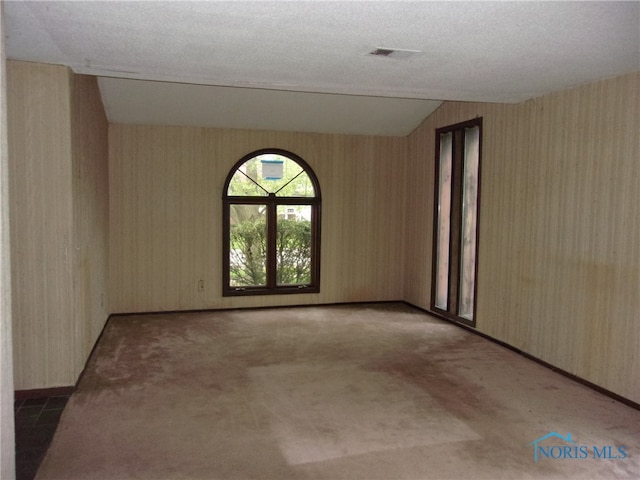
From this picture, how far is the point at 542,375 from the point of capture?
15.4ft

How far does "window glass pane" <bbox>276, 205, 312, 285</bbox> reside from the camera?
7570mm

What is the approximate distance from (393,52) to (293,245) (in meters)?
4.38

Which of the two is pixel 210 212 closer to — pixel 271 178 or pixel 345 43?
pixel 271 178

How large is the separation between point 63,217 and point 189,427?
1915mm

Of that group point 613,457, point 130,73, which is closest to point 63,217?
point 130,73

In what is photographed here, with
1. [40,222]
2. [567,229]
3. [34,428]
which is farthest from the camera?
[567,229]

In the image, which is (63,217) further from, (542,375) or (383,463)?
(542,375)

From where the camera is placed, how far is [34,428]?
11.5ft

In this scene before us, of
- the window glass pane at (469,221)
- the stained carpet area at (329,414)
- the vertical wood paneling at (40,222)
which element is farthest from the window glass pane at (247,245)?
the vertical wood paneling at (40,222)

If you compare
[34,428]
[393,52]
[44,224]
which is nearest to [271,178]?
[44,224]

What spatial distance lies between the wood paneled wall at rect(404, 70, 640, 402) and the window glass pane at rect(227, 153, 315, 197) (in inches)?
94.9

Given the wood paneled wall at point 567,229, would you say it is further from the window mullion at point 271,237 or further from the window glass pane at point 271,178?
the window mullion at point 271,237

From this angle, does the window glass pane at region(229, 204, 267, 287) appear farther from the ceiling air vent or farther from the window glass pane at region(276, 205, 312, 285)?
the ceiling air vent

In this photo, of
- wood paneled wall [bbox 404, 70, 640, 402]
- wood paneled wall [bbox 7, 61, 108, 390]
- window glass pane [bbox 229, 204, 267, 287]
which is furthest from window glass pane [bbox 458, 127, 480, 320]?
wood paneled wall [bbox 7, 61, 108, 390]
